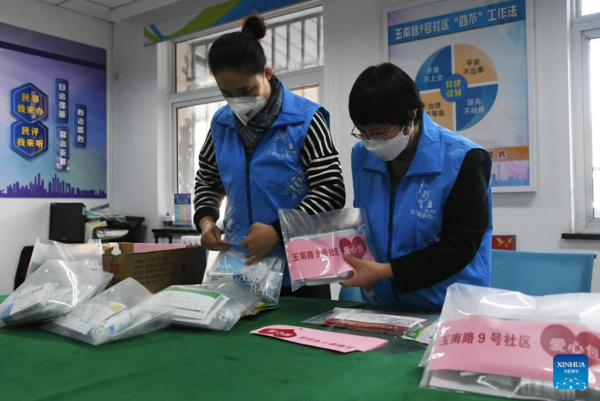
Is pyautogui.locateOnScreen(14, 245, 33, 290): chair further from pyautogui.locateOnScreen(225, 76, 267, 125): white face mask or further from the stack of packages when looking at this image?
pyautogui.locateOnScreen(225, 76, 267, 125): white face mask

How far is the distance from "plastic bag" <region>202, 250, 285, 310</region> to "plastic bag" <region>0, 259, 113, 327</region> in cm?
26

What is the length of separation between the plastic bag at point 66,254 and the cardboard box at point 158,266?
0.08ft

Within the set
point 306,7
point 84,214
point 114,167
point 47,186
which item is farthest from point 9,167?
point 306,7

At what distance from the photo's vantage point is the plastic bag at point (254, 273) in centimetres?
119

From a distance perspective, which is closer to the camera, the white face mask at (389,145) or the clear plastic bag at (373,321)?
the clear plastic bag at (373,321)

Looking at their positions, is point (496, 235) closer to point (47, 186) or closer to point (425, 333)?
point (425, 333)

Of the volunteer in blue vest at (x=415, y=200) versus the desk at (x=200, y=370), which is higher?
the volunteer in blue vest at (x=415, y=200)

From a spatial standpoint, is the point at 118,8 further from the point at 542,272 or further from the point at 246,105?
the point at 542,272

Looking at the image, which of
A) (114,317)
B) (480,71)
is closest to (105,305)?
(114,317)

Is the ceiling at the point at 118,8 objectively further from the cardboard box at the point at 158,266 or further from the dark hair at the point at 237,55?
the cardboard box at the point at 158,266

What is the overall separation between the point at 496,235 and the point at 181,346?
6.96 ft

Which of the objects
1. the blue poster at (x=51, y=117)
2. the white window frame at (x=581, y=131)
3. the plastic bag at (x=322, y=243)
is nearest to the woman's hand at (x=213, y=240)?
the plastic bag at (x=322, y=243)

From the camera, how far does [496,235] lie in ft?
8.55

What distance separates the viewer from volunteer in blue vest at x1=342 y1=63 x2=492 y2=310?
1041mm
